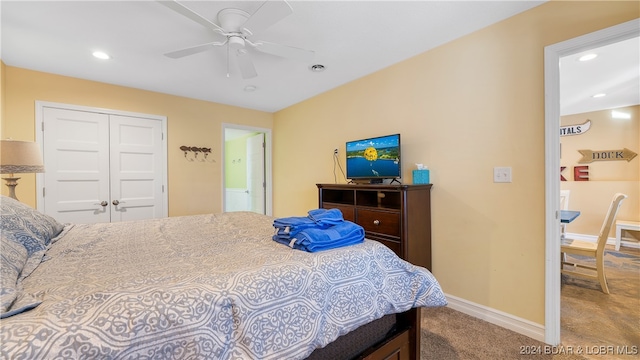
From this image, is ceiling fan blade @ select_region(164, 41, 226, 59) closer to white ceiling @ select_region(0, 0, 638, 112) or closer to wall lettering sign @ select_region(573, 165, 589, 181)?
white ceiling @ select_region(0, 0, 638, 112)

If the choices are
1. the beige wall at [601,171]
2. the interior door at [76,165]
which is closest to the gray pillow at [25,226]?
the interior door at [76,165]

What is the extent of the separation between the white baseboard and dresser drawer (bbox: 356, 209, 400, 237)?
808mm

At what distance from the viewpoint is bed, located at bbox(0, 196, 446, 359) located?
0.68m

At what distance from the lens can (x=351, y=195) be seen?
304 cm

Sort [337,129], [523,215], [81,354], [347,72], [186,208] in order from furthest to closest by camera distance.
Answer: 1. [186,208]
2. [337,129]
3. [347,72]
4. [523,215]
5. [81,354]

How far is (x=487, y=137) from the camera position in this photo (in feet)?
7.02

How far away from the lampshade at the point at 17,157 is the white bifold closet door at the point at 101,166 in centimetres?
106

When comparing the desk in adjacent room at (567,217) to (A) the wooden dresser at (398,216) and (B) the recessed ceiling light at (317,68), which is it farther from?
(B) the recessed ceiling light at (317,68)

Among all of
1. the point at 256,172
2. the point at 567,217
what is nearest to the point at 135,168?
the point at 256,172

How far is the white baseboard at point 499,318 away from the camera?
1.88m

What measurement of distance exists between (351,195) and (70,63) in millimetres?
3303

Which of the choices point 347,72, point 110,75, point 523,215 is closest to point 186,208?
point 110,75

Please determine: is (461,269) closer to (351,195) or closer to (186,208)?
(351,195)

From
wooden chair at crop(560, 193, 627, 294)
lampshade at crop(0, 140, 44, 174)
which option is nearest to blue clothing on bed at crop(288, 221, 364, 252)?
lampshade at crop(0, 140, 44, 174)
